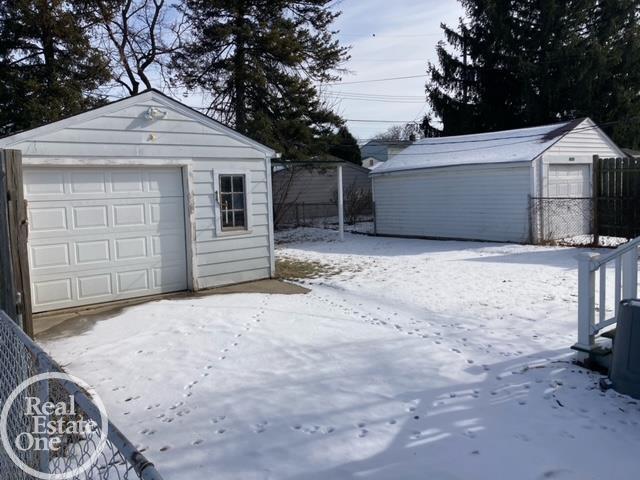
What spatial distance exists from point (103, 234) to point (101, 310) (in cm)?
114

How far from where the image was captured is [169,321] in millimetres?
6762

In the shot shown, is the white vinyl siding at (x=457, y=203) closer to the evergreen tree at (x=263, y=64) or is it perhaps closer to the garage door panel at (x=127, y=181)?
the evergreen tree at (x=263, y=64)

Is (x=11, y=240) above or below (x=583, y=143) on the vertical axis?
below

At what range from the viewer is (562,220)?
14570 mm

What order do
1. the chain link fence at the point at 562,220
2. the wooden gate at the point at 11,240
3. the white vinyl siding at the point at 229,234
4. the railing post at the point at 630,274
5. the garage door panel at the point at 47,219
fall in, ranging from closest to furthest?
the railing post at the point at 630,274 < the wooden gate at the point at 11,240 < the garage door panel at the point at 47,219 < the white vinyl siding at the point at 229,234 < the chain link fence at the point at 562,220

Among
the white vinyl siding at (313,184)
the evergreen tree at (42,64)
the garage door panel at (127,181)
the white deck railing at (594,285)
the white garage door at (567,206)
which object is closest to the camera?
the white deck railing at (594,285)

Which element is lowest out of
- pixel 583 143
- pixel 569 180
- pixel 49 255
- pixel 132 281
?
pixel 132 281

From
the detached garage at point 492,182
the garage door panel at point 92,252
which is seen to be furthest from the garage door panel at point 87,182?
the detached garage at point 492,182

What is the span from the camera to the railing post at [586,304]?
4895mm

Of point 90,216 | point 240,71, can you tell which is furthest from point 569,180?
point 90,216

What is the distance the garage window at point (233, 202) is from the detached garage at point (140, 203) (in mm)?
18

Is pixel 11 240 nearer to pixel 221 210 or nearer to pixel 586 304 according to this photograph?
pixel 221 210

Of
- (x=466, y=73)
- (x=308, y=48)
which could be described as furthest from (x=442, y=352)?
(x=466, y=73)

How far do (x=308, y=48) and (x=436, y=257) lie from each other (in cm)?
1181
